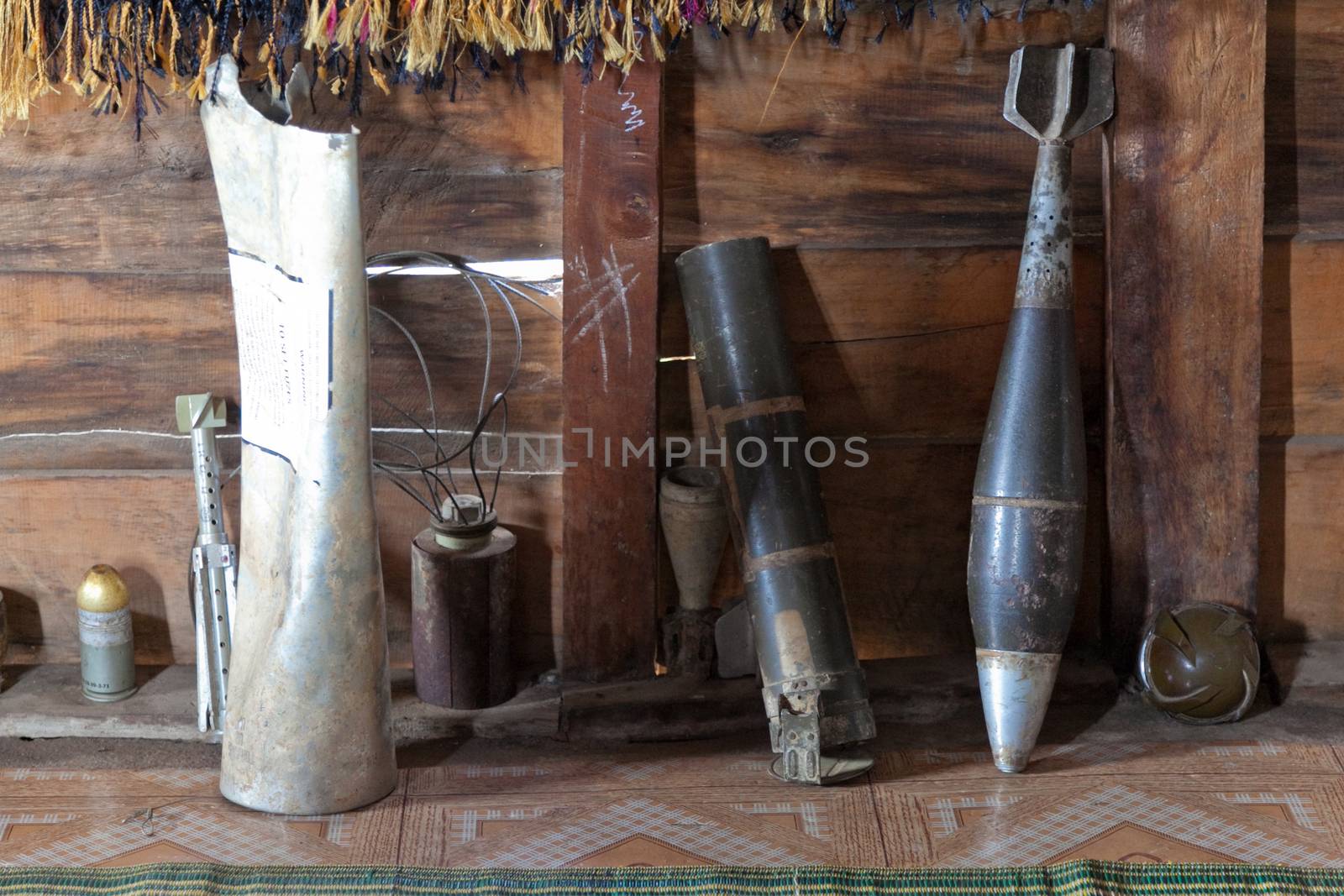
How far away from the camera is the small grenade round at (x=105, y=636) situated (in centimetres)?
212

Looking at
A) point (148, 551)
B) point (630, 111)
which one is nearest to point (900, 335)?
point (630, 111)

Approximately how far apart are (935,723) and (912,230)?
81 centimetres

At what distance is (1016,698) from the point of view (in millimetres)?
2008

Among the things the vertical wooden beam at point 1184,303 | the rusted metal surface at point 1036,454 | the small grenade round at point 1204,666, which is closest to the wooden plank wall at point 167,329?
the rusted metal surface at point 1036,454

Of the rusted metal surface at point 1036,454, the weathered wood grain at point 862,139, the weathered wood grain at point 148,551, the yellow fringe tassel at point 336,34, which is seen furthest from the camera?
the weathered wood grain at point 148,551

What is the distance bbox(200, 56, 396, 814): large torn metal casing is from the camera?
5.62 feet

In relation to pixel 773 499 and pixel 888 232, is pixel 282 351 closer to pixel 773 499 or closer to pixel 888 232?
pixel 773 499

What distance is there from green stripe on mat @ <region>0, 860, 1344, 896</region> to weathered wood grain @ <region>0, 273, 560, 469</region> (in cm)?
73

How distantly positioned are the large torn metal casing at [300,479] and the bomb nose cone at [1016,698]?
2.99 ft

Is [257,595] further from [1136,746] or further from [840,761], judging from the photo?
[1136,746]

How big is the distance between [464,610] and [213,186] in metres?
0.78

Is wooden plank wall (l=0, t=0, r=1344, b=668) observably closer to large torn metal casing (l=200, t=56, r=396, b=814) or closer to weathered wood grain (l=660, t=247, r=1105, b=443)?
weathered wood grain (l=660, t=247, r=1105, b=443)

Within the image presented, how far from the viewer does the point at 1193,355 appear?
2123 mm

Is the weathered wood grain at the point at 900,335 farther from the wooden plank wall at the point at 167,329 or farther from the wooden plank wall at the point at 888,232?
the wooden plank wall at the point at 167,329
